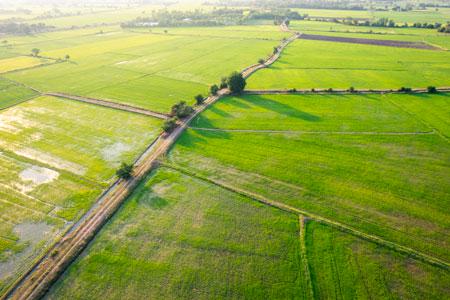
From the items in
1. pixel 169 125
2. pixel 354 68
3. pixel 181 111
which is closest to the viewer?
pixel 169 125

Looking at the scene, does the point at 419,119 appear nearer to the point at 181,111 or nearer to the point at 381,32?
the point at 181,111

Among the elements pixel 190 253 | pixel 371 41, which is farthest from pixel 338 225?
pixel 371 41

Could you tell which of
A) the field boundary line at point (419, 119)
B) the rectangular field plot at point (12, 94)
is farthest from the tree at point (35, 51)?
the field boundary line at point (419, 119)

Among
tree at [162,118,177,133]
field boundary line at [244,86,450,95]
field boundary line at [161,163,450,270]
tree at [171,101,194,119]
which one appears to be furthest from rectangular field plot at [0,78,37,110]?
field boundary line at [244,86,450,95]

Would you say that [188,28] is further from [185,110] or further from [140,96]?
[185,110]

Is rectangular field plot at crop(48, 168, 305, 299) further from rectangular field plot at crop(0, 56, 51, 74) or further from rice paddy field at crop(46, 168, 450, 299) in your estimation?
rectangular field plot at crop(0, 56, 51, 74)

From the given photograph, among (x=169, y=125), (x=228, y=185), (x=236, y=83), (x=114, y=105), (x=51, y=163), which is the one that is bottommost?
(x=228, y=185)
